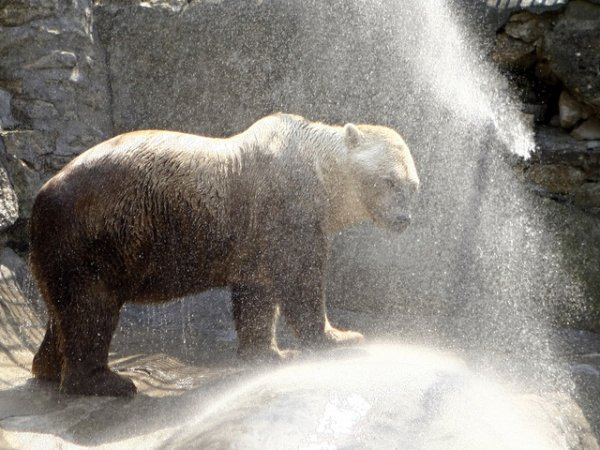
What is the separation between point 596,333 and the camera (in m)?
5.49

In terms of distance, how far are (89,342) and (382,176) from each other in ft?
6.35

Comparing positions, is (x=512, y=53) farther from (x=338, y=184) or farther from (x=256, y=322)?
(x=256, y=322)

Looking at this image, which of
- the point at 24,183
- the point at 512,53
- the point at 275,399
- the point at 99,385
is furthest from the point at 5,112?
the point at 512,53

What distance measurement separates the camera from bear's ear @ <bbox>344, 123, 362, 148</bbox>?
4.57 m

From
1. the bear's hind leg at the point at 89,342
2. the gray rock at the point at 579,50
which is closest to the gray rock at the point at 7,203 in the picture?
the bear's hind leg at the point at 89,342

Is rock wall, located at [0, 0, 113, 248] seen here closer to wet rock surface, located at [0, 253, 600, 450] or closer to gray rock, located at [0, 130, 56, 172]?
gray rock, located at [0, 130, 56, 172]

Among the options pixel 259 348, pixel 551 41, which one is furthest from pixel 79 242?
pixel 551 41

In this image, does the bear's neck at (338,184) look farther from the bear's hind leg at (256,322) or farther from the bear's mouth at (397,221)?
the bear's hind leg at (256,322)

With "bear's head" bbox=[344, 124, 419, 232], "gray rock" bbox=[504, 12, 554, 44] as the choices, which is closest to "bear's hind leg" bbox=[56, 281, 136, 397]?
"bear's head" bbox=[344, 124, 419, 232]

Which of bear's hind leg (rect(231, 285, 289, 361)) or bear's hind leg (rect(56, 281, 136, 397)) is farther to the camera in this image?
bear's hind leg (rect(231, 285, 289, 361))

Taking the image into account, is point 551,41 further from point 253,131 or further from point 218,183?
point 218,183

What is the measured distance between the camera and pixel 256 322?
14.9 feet

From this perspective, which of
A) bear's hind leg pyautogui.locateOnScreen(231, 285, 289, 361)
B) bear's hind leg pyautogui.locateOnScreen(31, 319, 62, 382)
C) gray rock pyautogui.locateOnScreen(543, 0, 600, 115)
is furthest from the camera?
gray rock pyautogui.locateOnScreen(543, 0, 600, 115)

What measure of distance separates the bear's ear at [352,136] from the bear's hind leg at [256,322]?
1040mm
